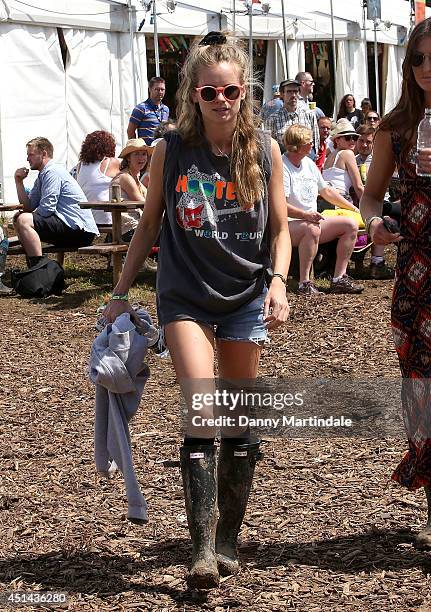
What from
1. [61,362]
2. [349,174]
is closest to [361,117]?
[349,174]

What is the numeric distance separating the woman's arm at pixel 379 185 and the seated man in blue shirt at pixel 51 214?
711 cm

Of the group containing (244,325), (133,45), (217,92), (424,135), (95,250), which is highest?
(217,92)

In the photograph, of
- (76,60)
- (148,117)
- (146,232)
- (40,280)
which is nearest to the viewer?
(146,232)

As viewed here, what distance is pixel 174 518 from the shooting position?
14.7ft

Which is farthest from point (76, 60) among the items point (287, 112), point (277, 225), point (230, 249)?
point (230, 249)

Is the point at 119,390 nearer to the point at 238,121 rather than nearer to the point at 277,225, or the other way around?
the point at 277,225

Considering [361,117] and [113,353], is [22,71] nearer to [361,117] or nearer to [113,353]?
[361,117]

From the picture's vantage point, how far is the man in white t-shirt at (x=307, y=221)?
32.6 feet

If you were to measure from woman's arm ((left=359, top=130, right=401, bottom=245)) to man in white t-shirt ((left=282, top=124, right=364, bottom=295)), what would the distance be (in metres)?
5.87

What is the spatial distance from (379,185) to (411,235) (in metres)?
0.25

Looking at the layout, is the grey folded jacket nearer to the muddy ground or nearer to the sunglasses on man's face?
the muddy ground

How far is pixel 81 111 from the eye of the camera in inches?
669

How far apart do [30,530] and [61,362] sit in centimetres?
342

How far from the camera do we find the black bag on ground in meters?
10.4
